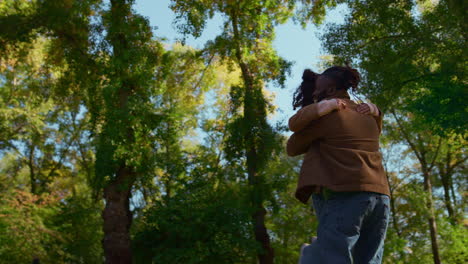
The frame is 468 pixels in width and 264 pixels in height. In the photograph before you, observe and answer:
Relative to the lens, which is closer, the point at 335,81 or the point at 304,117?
the point at 304,117

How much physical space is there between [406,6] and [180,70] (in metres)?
7.69

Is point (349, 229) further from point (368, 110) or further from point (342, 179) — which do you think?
point (368, 110)

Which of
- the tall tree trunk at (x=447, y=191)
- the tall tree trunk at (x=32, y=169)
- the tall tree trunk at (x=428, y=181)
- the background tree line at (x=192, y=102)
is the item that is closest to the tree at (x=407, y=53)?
the background tree line at (x=192, y=102)

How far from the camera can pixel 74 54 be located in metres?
13.6

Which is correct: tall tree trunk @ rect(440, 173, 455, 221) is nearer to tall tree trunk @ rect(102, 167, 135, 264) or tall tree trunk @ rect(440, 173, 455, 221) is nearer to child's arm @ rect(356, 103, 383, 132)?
tall tree trunk @ rect(102, 167, 135, 264)

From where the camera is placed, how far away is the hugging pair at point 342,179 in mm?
1969

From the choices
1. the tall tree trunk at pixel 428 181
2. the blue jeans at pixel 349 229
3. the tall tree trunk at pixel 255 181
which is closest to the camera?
the blue jeans at pixel 349 229

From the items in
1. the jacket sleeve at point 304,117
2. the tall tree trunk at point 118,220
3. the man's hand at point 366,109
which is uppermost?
the tall tree trunk at point 118,220

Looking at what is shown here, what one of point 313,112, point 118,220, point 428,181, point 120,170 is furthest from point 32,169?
point 313,112

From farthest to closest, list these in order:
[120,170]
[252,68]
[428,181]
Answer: [428,181], [252,68], [120,170]

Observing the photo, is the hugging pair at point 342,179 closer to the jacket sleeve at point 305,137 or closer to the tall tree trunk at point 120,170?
the jacket sleeve at point 305,137

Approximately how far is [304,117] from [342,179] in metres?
0.36

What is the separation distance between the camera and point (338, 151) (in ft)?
6.89

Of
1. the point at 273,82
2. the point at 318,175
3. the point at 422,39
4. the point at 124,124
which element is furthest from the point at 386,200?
the point at 273,82
